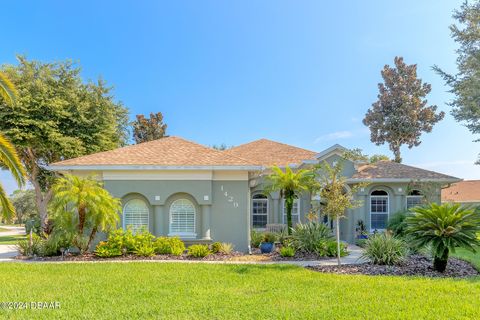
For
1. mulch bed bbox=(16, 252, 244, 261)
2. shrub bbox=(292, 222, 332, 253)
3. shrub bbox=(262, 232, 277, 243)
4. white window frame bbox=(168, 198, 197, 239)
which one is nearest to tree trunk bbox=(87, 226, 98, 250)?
mulch bed bbox=(16, 252, 244, 261)

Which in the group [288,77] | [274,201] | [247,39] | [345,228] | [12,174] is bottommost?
[345,228]

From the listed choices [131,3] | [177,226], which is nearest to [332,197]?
[177,226]

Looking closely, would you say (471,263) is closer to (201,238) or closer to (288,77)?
(201,238)

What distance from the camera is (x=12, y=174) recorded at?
12117mm

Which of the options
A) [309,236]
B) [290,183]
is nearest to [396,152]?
[290,183]

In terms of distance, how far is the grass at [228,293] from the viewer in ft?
22.7

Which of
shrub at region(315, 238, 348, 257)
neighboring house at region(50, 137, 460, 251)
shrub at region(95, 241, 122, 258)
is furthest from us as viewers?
neighboring house at region(50, 137, 460, 251)

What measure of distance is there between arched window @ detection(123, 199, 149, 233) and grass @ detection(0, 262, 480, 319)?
14.4 ft

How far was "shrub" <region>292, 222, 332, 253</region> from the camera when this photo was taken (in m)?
14.6

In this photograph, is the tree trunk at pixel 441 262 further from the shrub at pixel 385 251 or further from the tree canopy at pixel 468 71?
the tree canopy at pixel 468 71

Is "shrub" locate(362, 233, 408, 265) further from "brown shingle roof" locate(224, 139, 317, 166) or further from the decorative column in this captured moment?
"brown shingle roof" locate(224, 139, 317, 166)

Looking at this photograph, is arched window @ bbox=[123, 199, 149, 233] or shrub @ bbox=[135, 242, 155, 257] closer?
shrub @ bbox=[135, 242, 155, 257]

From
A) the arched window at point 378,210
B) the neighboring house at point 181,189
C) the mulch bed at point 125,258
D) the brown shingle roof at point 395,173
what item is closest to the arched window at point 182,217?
the neighboring house at point 181,189

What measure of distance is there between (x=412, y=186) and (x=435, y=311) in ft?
49.4
